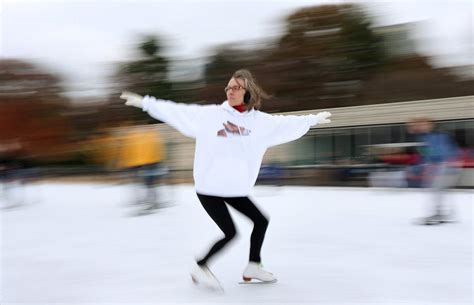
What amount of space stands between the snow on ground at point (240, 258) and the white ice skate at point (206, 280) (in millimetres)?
52

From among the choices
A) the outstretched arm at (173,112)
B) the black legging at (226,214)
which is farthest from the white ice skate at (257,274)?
the outstretched arm at (173,112)

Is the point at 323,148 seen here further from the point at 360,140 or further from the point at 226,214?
the point at 226,214

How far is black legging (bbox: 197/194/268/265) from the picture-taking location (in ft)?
10.6

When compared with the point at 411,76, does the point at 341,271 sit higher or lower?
lower

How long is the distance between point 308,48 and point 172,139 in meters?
8.53

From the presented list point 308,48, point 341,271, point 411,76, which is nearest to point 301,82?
point 308,48

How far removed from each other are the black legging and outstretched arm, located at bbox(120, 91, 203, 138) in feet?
1.51

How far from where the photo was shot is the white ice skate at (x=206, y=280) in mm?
3280

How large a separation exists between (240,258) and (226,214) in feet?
3.90

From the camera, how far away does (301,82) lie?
24250 mm

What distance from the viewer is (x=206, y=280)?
10.8 ft

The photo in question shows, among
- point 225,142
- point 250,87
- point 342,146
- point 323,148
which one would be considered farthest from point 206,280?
point 323,148

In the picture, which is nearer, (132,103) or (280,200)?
(132,103)

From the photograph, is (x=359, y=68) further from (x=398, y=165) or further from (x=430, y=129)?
(x=430, y=129)
